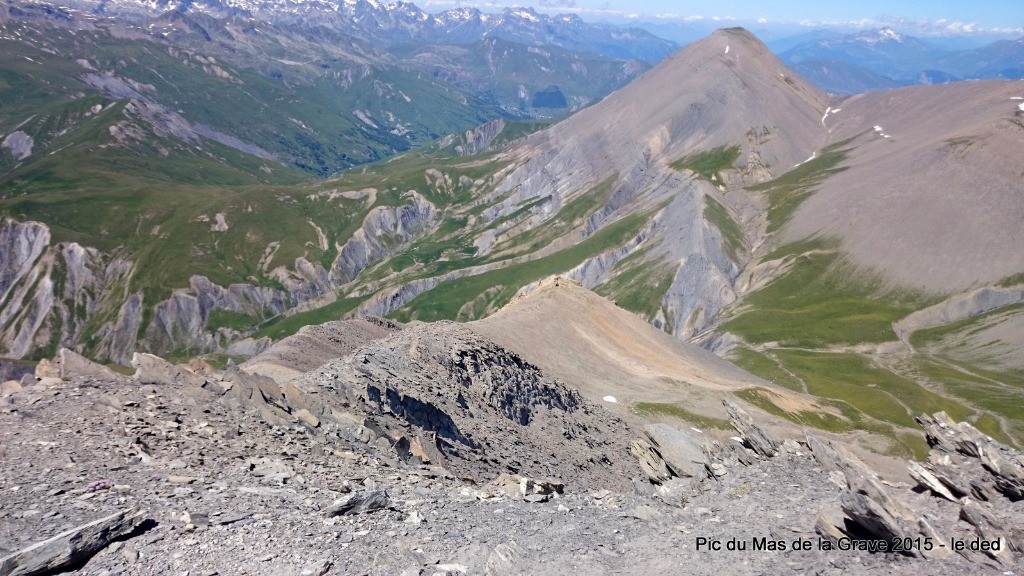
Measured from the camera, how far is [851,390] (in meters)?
140

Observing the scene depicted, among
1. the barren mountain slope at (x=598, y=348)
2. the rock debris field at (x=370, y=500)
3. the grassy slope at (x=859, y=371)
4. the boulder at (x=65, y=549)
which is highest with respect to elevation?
the boulder at (x=65, y=549)

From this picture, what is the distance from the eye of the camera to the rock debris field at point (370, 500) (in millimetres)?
21688

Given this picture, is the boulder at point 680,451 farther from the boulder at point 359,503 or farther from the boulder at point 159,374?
the boulder at point 159,374

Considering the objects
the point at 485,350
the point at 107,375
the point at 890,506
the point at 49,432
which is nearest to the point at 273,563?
the point at 49,432

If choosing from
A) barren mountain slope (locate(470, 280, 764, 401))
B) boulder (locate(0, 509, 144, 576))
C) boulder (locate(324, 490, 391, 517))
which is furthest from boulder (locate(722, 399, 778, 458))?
boulder (locate(0, 509, 144, 576))

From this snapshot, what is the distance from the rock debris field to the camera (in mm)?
21688

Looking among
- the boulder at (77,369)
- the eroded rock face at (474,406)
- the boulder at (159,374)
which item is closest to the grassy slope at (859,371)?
the eroded rock face at (474,406)

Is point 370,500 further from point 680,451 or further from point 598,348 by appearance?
point 598,348

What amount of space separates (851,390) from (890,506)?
129 metres

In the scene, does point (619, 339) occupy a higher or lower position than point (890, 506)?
lower

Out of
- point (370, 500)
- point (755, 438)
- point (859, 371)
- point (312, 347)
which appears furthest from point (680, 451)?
point (859, 371)

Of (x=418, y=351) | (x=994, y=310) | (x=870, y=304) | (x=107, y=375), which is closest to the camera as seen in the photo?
(x=107, y=375)

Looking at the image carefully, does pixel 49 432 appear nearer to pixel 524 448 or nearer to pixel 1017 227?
pixel 524 448

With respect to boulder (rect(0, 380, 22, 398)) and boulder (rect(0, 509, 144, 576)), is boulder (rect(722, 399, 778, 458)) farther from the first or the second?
boulder (rect(0, 380, 22, 398))
